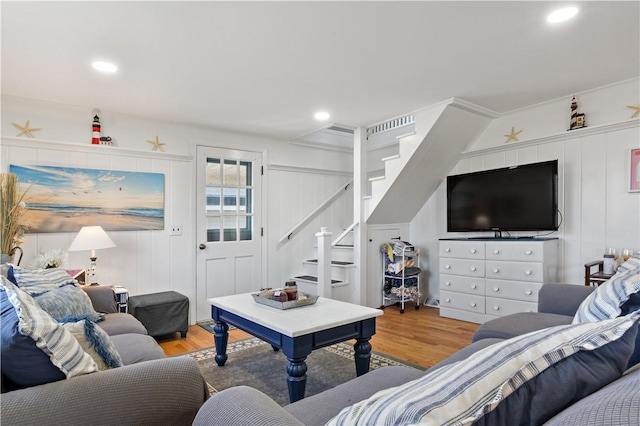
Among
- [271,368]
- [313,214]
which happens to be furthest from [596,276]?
[313,214]

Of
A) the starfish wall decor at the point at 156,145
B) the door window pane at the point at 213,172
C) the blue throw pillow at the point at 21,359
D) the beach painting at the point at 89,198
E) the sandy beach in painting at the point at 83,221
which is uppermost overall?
the starfish wall decor at the point at 156,145

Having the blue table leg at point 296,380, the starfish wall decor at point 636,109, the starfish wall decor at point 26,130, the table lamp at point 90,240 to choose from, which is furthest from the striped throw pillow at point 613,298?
the starfish wall decor at point 26,130

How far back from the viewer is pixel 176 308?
3518 mm

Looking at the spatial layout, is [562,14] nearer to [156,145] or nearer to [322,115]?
Result: [322,115]

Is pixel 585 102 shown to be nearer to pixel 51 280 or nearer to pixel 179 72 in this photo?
pixel 179 72

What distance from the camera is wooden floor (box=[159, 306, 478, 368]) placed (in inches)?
120

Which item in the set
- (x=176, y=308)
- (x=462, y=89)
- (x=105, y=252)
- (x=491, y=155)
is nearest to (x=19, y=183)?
(x=105, y=252)

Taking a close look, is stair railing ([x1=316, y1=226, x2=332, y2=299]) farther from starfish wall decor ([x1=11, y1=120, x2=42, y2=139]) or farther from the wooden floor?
starfish wall decor ([x1=11, y1=120, x2=42, y2=139])

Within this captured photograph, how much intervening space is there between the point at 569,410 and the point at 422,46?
226cm

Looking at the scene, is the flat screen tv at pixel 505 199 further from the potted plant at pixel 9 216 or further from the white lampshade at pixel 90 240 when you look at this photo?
the potted plant at pixel 9 216

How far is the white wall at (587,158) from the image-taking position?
316 cm

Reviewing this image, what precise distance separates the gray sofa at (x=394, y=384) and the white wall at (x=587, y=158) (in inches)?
53.4

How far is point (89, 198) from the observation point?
139 inches

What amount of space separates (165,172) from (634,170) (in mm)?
4435
